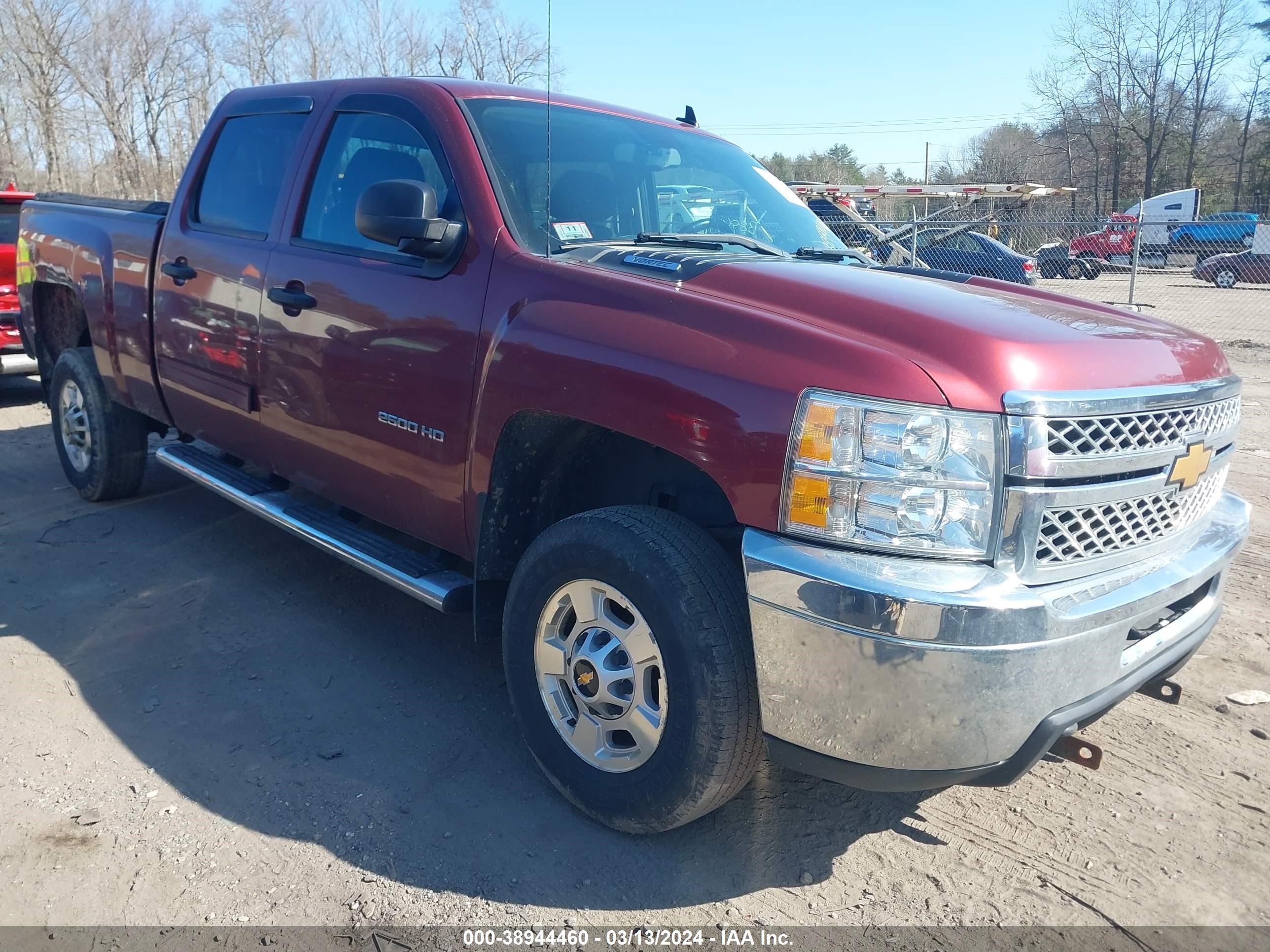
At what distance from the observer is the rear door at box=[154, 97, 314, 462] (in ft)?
13.0

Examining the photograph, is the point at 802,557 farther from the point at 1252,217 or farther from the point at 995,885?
the point at 1252,217

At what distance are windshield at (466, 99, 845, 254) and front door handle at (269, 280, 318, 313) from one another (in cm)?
90

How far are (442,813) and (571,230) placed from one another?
188 cm

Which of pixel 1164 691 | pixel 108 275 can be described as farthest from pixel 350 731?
pixel 108 275

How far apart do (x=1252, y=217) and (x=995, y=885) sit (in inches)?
1061

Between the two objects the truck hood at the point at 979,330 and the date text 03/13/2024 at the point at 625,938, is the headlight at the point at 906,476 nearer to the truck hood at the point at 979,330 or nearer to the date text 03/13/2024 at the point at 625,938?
the truck hood at the point at 979,330

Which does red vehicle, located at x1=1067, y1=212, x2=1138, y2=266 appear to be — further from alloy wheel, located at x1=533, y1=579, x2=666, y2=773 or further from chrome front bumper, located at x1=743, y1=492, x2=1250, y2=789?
alloy wheel, located at x1=533, y1=579, x2=666, y2=773

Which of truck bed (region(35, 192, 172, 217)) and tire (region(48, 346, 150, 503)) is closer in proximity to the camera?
truck bed (region(35, 192, 172, 217))

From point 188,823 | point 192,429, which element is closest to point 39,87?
point 192,429

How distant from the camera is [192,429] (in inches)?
181

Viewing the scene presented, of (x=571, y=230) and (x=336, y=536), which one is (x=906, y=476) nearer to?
(x=571, y=230)

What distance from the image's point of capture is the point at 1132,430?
2379 mm

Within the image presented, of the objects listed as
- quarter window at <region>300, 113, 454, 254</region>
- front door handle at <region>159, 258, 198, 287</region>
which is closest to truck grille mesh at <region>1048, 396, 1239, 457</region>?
quarter window at <region>300, 113, 454, 254</region>

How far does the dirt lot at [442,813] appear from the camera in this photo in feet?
8.20
